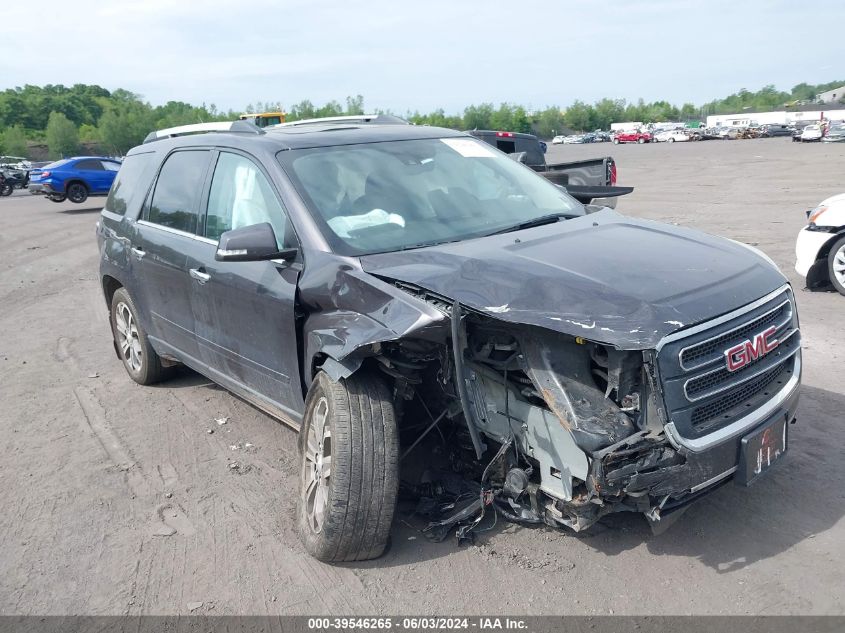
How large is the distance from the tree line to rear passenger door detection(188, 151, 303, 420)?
234ft

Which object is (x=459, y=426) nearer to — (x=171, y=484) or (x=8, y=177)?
(x=171, y=484)

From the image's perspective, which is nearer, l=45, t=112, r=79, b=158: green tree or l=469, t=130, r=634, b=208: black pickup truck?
l=469, t=130, r=634, b=208: black pickup truck

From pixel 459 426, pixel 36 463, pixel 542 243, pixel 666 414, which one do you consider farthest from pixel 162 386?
pixel 666 414

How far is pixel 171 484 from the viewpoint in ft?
14.7

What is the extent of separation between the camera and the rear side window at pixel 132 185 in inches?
225

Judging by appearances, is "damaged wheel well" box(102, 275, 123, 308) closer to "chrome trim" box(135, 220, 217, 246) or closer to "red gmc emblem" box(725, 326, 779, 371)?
"chrome trim" box(135, 220, 217, 246)

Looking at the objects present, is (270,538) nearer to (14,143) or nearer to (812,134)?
(812,134)

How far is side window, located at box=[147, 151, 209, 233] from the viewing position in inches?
193

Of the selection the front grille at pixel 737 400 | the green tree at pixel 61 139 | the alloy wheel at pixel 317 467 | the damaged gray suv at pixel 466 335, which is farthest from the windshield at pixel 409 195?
the green tree at pixel 61 139

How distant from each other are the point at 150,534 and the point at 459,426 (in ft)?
5.66

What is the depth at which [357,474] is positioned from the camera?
3348 mm

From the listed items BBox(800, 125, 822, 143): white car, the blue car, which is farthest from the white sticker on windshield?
BBox(800, 125, 822, 143): white car

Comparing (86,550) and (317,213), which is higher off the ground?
(317,213)

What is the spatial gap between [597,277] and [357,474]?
4.44ft
